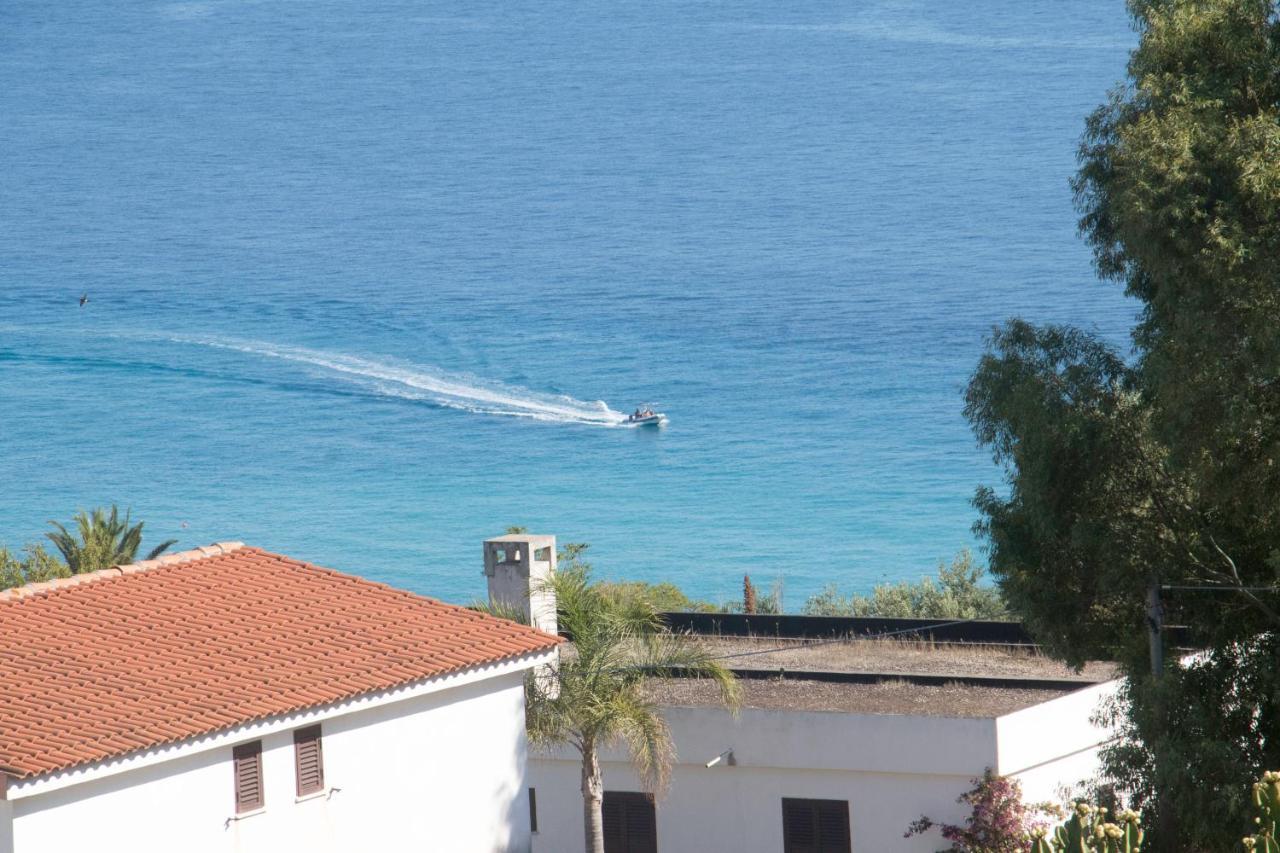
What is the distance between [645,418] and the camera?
109812mm

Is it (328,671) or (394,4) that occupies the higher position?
(394,4)

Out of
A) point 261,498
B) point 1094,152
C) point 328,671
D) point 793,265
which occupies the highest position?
point 793,265

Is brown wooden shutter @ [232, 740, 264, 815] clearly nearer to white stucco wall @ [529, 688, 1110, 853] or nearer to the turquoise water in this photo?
white stucco wall @ [529, 688, 1110, 853]

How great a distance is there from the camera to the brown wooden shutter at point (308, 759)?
59.2 ft

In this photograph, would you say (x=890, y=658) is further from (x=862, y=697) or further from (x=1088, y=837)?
(x=1088, y=837)

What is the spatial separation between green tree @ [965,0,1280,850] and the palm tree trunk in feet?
17.4

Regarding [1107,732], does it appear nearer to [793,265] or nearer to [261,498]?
[261,498]

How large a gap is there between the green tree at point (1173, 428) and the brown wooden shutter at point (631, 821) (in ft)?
21.0

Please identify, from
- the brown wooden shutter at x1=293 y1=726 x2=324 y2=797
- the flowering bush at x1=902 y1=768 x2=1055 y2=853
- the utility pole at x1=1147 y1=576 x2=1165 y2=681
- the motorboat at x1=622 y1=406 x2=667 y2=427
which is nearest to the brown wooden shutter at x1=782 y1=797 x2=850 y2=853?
the flowering bush at x1=902 y1=768 x2=1055 y2=853

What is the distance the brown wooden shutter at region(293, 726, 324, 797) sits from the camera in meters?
18.0

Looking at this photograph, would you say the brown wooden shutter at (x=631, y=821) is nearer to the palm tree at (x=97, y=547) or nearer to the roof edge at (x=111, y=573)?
the roof edge at (x=111, y=573)

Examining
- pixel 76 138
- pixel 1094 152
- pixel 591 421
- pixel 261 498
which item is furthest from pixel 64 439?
pixel 1094 152

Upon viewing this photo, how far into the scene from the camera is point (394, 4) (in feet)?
602

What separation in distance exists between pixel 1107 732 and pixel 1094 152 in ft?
27.1
